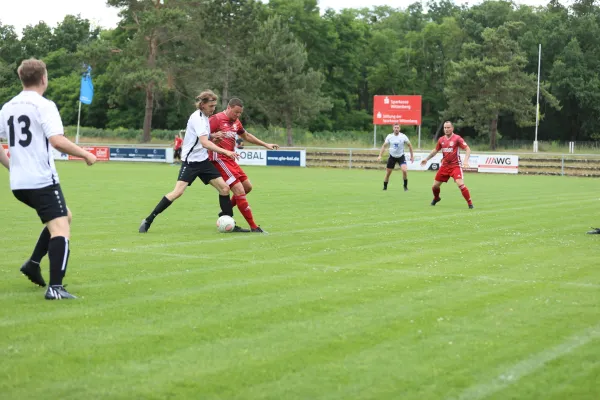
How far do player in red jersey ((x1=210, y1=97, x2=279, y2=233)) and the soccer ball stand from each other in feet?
0.93

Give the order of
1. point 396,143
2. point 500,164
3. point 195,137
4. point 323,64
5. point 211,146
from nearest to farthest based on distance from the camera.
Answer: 1. point 211,146
2. point 195,137
3. point 396,143
4. point 500,164
5. point 323,64

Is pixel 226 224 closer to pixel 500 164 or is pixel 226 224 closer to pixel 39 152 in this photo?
pixel 39 152

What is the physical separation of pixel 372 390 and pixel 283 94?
70.5 metres

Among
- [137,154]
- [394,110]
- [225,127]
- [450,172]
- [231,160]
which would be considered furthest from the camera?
[137,154]

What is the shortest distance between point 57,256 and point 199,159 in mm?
6175

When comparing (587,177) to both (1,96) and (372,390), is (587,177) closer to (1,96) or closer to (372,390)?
(372,390)

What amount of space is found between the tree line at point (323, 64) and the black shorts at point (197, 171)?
52.9m

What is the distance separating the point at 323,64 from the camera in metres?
93.8

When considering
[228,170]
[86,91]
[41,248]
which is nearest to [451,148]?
[228,170]

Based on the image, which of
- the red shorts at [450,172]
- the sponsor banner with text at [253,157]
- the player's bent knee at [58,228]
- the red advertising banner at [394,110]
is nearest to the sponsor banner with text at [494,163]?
the red advertising banner at [394,110]

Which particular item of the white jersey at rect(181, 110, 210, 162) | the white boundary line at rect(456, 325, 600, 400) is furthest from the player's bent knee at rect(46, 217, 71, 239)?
the white jersey at rect(181, 110, 210, 162)

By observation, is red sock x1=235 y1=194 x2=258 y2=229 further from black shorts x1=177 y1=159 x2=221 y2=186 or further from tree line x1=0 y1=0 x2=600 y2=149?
tree line x1=0 y1=0 x2=600 y2=149

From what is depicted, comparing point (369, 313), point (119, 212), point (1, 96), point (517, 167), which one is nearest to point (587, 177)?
point (517, 167)

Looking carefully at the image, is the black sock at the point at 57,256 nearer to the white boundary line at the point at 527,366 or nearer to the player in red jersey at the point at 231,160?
the white boundary line at the point at 527,366
